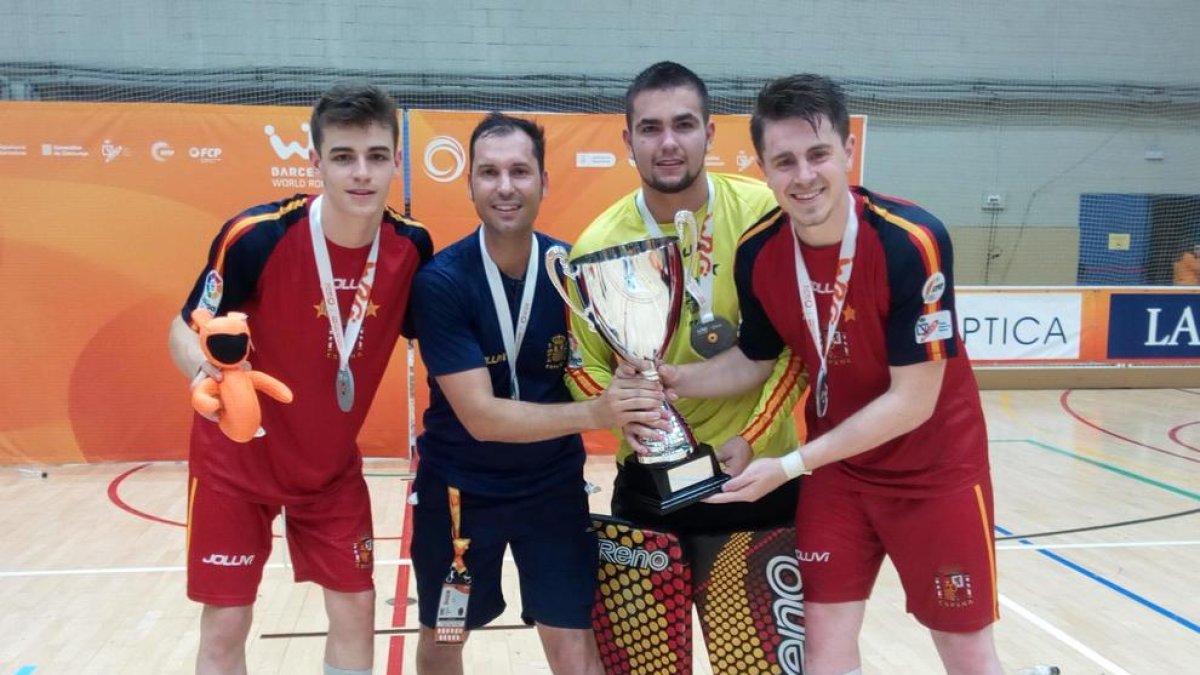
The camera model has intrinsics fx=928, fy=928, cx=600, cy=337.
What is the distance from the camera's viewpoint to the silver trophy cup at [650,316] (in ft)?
7.91

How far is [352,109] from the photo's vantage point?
255 centimetres

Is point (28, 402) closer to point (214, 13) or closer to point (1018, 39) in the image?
point (214, 13)

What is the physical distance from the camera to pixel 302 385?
271 centimetres

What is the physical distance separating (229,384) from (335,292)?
0.51 metres

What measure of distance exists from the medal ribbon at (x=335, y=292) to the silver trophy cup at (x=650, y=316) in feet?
1.92

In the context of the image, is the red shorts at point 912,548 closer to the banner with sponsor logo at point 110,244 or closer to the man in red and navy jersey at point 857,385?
the man in red and navy jersey at point 857,385

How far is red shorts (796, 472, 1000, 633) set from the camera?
2486 millimetres

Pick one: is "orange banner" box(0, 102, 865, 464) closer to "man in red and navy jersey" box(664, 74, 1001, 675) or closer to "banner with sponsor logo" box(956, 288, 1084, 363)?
"man in red and navy jersey" box(664, 74, 1001, 675)

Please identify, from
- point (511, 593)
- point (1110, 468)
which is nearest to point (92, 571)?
point (511, 593)

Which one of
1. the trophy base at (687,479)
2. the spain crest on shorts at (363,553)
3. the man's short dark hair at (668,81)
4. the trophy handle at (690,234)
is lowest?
the spain crest on shorts at (363,553)

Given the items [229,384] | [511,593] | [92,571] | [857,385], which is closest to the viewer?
[229,384]

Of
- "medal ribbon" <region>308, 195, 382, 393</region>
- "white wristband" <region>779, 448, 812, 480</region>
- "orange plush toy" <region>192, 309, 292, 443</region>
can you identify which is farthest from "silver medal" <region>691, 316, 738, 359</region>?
"orange plush toy" <region>192, 309, 292, 443</region>

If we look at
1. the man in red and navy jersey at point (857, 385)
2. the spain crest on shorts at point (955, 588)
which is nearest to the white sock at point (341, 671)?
the man in red and navy jersey at point (857, 385)

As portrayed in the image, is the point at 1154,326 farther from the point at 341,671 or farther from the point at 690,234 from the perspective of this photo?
the point at 341,671
